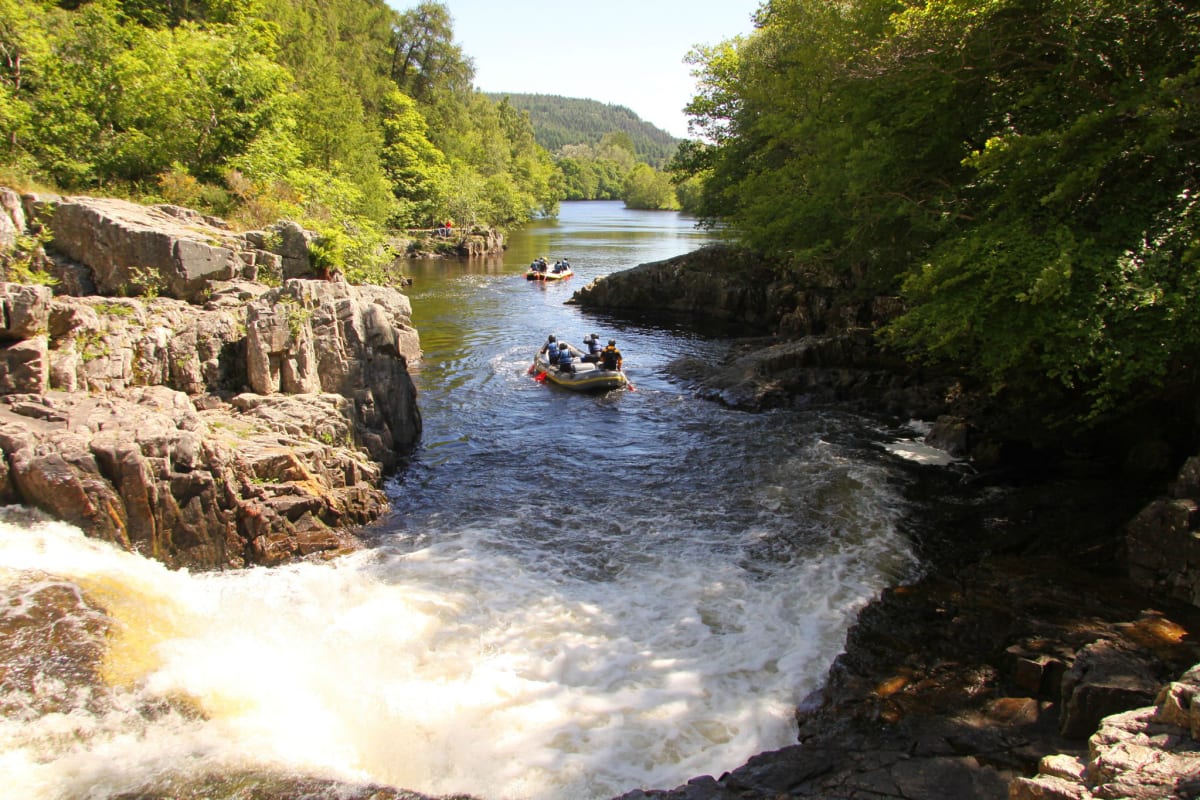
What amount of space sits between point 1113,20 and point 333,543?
1399 centimetres

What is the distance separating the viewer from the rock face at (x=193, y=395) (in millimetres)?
9297

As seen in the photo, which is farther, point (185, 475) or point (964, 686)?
point (185, 475)

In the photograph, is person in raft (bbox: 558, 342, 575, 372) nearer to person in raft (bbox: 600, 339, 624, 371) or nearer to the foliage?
person in raft (bbox: 600, 339, 624, 371)

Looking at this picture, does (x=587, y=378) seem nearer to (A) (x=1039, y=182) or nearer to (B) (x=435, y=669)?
(A) (x=1039, y=182)

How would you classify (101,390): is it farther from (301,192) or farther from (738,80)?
(738,80)

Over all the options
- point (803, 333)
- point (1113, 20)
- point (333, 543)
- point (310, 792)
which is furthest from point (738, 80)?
point (310, 792)

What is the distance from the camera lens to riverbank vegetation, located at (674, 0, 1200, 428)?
9297mm

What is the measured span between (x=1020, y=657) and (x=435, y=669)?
626cm

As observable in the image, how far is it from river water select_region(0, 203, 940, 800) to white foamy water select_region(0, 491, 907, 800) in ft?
0.09

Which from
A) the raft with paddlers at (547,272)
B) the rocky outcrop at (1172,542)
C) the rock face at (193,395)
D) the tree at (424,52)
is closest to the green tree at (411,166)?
the tree at (424,52)

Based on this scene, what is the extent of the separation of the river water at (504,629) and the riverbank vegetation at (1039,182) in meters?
3.65

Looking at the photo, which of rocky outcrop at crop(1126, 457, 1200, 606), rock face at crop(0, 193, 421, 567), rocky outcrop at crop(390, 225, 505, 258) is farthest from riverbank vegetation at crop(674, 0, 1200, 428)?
rocky outcrop at crop(390, 225, 505, 258)

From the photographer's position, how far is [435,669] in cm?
820

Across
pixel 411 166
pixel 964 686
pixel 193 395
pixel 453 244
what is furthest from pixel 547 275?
pixel 964 686
